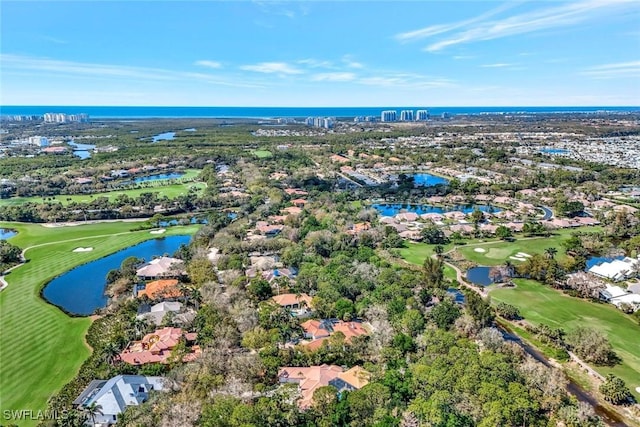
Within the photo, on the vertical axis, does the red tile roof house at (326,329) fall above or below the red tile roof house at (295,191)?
below

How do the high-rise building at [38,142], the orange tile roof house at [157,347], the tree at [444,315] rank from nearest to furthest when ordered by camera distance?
the orange tile roof house at [157,347] → the tree at [444,315] → the high-rise building at [38,142]

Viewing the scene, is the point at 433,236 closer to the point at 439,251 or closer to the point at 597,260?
the point at 439,251

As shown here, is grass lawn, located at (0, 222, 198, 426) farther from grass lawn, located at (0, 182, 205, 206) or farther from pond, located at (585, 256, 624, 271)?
pond, located at (585, 256, 624, 271)

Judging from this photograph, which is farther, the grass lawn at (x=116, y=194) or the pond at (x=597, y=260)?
the grass lawn at (x=116, y=194)

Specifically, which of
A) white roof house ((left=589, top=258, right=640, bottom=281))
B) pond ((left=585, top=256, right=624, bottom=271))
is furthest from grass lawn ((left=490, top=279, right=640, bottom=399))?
pond ((left=585, top=256, right=624, bottom=271))

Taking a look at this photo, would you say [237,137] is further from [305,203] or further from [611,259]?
[611,259]

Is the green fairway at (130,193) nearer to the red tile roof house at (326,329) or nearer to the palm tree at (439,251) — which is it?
the palm tree at (439,251)

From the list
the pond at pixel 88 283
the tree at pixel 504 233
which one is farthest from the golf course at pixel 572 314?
the pond at pixel 88 283
